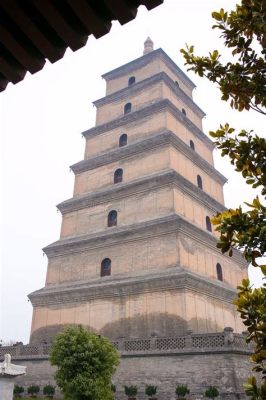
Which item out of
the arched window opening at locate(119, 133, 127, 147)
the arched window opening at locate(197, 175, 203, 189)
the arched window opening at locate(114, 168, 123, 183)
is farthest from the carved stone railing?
the arched window opening at locate(119, 133, 127, 147)

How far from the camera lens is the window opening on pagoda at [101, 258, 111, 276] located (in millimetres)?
19844

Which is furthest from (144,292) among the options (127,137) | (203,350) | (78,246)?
(127,137)

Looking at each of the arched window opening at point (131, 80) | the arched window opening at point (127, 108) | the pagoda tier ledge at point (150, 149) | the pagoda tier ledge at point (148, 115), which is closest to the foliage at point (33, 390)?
the pagoda tier ledge at point (150, 149)

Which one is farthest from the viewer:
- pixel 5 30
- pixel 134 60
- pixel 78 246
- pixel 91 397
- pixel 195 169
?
pixel 134 60

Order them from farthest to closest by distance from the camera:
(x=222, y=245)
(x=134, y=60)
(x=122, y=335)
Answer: (x=134, y=60)
(x=122, y=335)
(x=222, y=245)

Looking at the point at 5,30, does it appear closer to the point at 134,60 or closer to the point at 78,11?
the point at 78,11

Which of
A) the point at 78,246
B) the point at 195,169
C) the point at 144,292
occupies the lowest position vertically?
the point at 144,292

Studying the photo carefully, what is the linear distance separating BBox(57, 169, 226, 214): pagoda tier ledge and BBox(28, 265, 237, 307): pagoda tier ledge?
4.69m

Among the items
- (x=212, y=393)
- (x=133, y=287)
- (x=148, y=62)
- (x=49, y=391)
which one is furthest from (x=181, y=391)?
(x=148, y=62)

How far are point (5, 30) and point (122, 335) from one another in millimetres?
16663

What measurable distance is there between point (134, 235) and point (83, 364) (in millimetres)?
7930

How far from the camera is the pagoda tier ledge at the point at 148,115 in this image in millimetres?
23094

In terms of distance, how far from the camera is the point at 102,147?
24766mm

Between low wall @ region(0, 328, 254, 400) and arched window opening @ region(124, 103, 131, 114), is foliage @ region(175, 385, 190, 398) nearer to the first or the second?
low wall @ region(0, 328, 254, 400)
